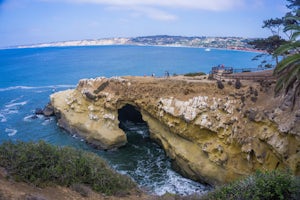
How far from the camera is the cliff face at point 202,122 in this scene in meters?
21.7

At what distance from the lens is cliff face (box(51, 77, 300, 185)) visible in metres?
21.7

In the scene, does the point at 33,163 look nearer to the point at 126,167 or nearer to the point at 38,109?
the point at 126,167

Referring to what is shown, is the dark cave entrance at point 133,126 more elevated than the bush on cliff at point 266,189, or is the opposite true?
the bush on cliff at point 266,189

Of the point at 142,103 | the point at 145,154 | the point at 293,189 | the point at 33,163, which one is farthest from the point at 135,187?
the point at 142,103

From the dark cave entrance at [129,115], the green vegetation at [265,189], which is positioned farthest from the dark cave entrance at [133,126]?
the green vegetation at [265,189]

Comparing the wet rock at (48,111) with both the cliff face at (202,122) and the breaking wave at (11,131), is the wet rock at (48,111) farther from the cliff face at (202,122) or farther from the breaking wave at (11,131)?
the cliff face at (202,122)

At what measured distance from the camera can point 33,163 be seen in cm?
1162

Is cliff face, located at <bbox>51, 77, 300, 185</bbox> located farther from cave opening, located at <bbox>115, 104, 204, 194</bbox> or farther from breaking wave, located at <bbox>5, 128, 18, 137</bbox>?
breaking wave, located at <bbox>5, 128, 18, 137</bbox>

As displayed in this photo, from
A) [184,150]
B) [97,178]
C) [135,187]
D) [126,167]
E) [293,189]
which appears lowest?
[126,167]

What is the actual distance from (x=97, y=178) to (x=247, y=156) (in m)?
14.2

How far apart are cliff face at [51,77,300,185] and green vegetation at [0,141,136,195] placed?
1198cm

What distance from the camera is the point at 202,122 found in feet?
83.4

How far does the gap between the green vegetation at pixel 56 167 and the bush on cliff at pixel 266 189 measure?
16.4ft

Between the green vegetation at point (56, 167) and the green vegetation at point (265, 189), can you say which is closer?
the green vegetation at point (265, 189)
